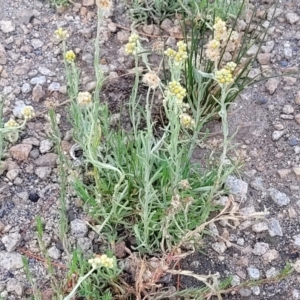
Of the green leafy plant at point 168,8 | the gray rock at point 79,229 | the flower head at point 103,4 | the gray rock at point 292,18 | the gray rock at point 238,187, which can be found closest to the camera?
the flower head at point 103,4

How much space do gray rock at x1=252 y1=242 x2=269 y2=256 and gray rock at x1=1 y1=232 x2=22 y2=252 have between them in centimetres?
70

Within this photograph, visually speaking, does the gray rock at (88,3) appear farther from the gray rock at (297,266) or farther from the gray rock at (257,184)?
the gray rock at (297,266)

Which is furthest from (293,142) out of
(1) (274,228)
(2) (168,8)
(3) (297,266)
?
(2) (168,8)

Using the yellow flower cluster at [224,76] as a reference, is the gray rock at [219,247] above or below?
below

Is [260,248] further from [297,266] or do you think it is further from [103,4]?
[103,4]

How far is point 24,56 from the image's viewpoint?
2.43 meters

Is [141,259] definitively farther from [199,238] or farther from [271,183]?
[271,183]

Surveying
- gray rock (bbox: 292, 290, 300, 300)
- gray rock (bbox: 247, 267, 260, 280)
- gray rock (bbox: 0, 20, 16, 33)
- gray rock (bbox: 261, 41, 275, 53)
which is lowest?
gray rock (bbox: 292, 290, 300, 300)

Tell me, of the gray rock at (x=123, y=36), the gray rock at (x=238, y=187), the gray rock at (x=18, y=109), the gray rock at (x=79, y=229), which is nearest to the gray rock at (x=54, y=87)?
the gray rock at (x=18, y=109)

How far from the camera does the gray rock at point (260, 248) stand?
1.98 m

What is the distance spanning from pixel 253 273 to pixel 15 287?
2.23 ft

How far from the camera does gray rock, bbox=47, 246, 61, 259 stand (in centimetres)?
192

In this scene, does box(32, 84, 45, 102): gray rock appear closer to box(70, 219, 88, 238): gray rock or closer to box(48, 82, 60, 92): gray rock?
box(48, 82, 60, 92): gray rock

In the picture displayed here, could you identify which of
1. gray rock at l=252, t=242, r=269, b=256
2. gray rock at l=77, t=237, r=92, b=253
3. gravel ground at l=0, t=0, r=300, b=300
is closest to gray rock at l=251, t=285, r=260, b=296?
gravel ground at l=0, t=0, r=300, b=300
